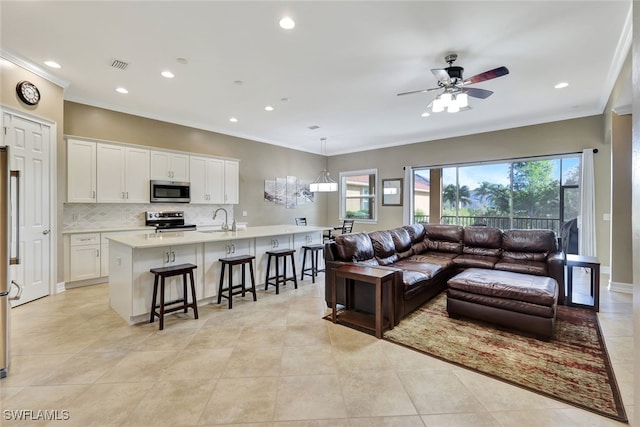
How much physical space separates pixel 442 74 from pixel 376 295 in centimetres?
257

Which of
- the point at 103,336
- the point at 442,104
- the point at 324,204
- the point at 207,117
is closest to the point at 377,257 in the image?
the point at 442,104

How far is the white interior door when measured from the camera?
11.8ft

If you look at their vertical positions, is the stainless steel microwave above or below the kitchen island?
above

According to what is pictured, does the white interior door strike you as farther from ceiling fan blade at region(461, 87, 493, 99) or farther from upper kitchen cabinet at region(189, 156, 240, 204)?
ceiling fan blade at region(461, 87, 493, 99)

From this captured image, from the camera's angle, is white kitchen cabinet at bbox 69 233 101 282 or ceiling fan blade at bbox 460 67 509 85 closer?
ceiling fan blade at bbox 460 67 509 85

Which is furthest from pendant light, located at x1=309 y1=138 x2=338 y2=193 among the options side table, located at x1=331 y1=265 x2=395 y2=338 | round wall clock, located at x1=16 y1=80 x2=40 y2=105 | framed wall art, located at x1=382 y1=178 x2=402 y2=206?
round wall clock, located at x1=16 y1=80 x2=40 y2=105

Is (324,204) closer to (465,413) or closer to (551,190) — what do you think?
(551,190)

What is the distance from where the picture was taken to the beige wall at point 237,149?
4.82 metres

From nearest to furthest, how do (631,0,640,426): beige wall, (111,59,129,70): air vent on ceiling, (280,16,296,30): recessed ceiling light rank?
A: (631,0,640,426): beige wall < (280,16,296,30): recessed ceiling light < (111,59,129,70): air vent on ceiling

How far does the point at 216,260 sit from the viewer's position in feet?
12.6

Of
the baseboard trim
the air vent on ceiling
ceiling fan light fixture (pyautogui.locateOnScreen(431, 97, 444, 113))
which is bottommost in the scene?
the baseboard trim

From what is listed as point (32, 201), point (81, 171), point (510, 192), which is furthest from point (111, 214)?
point (510, 192)

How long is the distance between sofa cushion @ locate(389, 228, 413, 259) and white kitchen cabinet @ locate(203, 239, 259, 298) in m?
2.41

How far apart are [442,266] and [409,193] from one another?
139 inches
